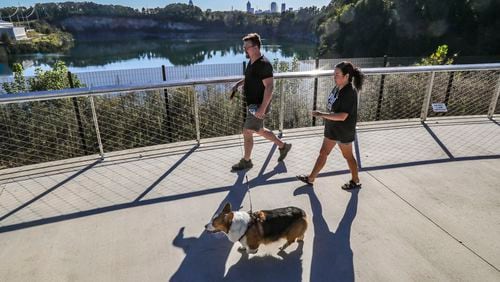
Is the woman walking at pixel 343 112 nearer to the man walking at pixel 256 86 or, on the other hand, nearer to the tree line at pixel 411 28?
the man walking at pixel 256 86

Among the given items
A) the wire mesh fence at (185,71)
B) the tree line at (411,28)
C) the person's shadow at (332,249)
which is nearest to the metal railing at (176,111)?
the wire mesh fence at (185,71)

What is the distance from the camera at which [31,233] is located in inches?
111

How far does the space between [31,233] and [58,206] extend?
41 cm

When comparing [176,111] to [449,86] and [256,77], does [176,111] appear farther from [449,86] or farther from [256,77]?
[449,86]

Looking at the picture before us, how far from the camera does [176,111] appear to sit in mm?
6578

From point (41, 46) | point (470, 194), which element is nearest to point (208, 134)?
point (470, 194)

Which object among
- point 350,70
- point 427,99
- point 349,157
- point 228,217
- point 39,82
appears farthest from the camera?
point 39,82

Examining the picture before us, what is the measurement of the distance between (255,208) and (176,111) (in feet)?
12.9

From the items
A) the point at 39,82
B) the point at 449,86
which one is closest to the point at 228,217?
the point at 449,86

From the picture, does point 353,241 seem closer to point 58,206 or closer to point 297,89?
point 58,206

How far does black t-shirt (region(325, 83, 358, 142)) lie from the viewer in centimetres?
302

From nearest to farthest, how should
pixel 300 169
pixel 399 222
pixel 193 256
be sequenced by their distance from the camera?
pixel 193 256, pixel 399 222, pixel 300 169

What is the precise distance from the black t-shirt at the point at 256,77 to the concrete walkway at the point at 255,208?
2.82 ft

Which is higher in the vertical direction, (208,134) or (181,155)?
(181,155)
